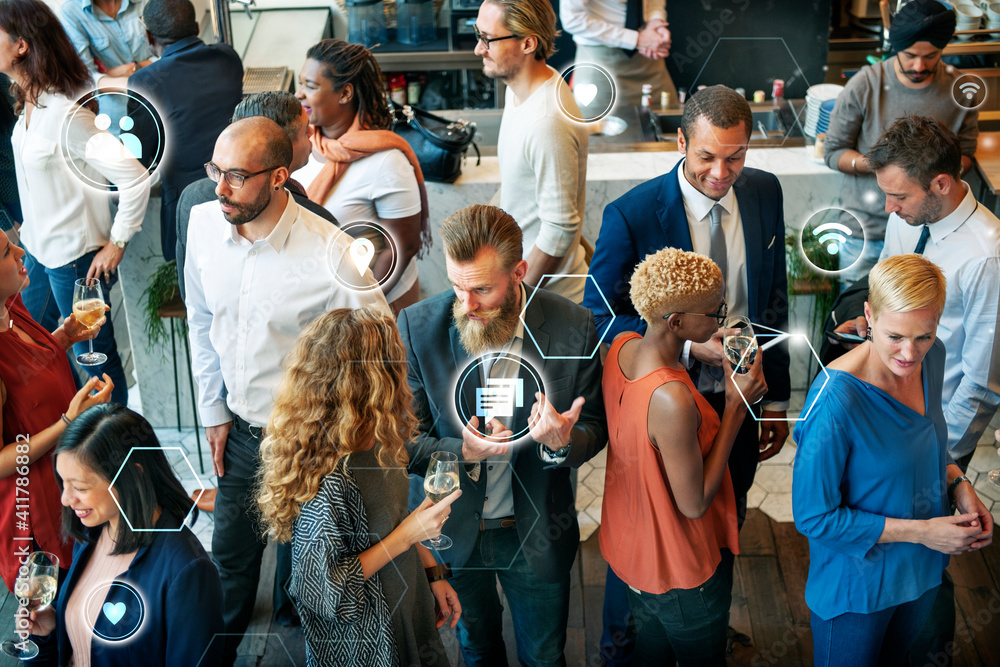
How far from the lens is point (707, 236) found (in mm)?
2113

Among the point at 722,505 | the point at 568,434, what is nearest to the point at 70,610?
the point at 568,434

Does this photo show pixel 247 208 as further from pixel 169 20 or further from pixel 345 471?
pixel 169 20

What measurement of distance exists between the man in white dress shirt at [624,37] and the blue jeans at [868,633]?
2471mm

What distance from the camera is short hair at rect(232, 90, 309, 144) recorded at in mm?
2205

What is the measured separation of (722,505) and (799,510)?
16 cm

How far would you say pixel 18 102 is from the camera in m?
2.61

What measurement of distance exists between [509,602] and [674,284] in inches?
33.3

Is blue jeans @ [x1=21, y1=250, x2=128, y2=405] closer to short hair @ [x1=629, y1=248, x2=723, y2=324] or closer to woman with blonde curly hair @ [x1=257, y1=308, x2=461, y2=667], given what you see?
woman with blonde curly hair @ [x1=257, y1=308, x2=461, y2=667]

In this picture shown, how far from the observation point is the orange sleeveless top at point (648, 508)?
5.69ft

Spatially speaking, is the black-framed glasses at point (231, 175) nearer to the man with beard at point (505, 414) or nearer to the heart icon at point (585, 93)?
the man with beard at point (505, 414)

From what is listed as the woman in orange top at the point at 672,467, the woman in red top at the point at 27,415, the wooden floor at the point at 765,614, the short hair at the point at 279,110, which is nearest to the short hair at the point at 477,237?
the woman in orange top at the point at 672,467

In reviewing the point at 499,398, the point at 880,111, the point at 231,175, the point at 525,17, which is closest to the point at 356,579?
the point at 499,398

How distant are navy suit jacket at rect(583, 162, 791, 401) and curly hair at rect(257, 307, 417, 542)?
0.63 meters

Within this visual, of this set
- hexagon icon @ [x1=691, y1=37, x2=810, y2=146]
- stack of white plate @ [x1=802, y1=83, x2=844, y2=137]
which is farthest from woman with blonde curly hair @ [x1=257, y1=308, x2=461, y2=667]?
hexagon icon @ [x1=691, y1=37, x2=810, y2=146]
